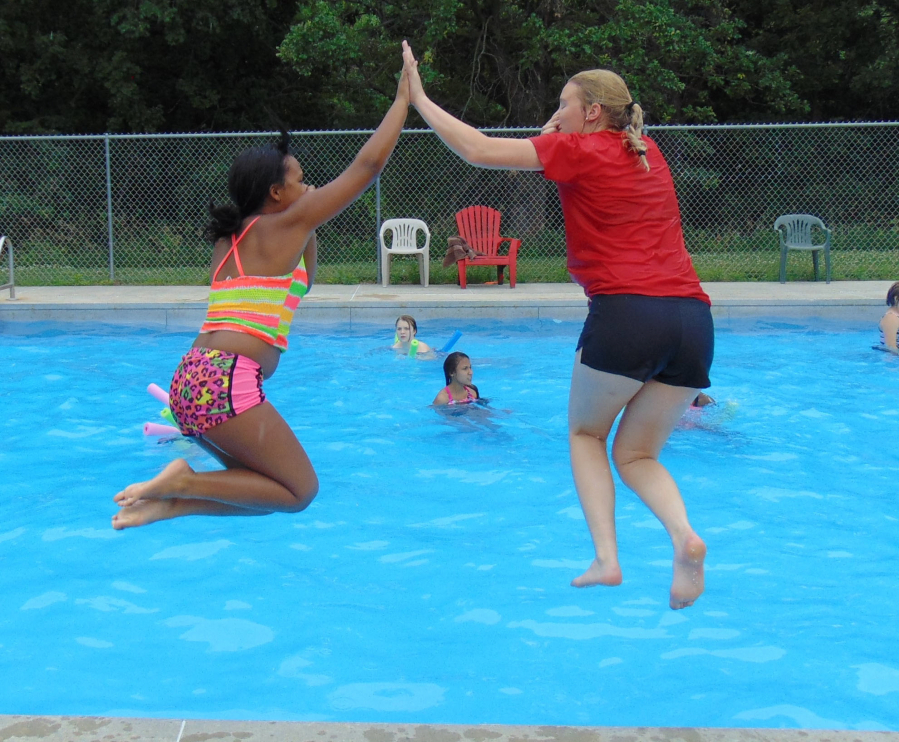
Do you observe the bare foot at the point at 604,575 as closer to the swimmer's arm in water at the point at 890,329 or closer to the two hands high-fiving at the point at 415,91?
the two hands high-fiving at the point at 415,91

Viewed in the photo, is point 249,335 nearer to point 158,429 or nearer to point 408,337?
point 158,429

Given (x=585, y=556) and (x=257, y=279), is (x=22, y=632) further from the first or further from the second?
(x=585, y=556)

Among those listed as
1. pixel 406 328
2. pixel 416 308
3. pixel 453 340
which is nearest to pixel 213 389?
pixel 453 340

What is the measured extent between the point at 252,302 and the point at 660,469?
1488 mm

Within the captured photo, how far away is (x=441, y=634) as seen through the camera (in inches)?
199

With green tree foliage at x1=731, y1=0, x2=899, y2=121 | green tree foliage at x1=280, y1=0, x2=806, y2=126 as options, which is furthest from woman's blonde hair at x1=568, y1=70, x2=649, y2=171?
green tree foliage at x1=731, y1=0, x2=899, y2=121

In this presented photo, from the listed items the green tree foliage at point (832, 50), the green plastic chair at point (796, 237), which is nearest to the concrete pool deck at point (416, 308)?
the green plastic chair at point (796, 237)

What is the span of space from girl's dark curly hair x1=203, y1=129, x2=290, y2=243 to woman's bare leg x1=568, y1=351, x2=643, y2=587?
1.19m

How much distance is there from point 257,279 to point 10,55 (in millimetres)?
18983

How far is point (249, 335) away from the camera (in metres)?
3.47

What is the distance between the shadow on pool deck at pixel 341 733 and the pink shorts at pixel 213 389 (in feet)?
3.34

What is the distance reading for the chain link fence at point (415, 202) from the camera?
621 inches

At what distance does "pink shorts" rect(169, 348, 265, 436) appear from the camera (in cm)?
338

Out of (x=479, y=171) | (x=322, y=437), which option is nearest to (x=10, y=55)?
(x=479, y=171)
